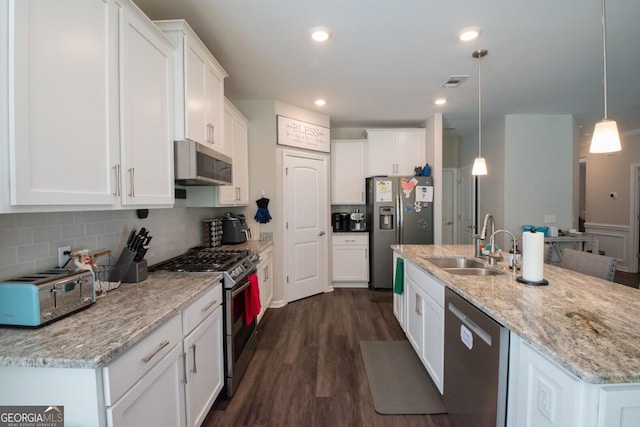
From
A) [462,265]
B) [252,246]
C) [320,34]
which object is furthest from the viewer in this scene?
[252,246]

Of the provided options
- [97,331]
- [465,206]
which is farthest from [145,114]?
[465,206]

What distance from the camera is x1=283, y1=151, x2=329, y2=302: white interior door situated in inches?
149

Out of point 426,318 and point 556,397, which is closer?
point 556,397

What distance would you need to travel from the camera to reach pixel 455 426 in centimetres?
160

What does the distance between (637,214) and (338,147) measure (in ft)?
18.0

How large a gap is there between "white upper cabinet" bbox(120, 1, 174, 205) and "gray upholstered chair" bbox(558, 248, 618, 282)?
2.71 metres

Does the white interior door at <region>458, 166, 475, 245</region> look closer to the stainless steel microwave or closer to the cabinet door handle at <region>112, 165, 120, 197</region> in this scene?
the stainless steel microwave

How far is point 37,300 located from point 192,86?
1500 millimetres

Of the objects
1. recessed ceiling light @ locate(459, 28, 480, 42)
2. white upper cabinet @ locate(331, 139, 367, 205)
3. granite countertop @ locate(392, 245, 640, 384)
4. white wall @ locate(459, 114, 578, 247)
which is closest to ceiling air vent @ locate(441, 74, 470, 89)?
recessed ceiling light @ locate(459, 28, 480, 42)

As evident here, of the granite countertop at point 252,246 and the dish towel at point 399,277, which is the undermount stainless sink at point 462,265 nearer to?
the dish towel at point 399,277

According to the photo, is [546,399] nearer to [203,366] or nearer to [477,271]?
[477,271]

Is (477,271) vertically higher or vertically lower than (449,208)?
lower

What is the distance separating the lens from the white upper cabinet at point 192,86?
185 centimetres

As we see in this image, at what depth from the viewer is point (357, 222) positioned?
4762mm
